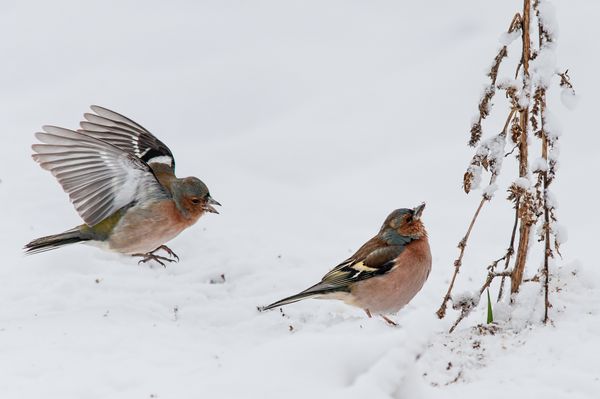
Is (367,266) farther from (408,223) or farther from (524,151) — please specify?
(524,151)

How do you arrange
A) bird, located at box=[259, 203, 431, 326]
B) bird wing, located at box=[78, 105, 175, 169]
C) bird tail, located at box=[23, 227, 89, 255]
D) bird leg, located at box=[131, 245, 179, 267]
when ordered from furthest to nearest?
bird wing, located at box=[78, 105, 175, 169] < bird leg, located at box=[131, 245, 179, 267] < bird tail, located at box=[23, 227, 89, 255] < bird, located at box=[259, 203, 431, 326]

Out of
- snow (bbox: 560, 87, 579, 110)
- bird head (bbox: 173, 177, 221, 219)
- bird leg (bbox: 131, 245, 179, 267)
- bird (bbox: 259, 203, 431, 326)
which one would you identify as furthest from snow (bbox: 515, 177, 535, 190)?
bird leg (bbox: 131, 245, 179, 267)

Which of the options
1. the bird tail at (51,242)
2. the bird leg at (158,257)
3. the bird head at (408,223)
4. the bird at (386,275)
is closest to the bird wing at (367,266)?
the bird at (386,275)

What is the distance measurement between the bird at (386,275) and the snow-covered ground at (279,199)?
7.7 inches

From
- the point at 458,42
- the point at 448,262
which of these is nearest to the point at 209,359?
the point at 448,262

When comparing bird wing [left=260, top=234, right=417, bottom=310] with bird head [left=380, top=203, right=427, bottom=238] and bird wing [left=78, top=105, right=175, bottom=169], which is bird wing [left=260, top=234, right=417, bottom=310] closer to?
bird head [left=380, top=203, right=427, bottom=238]

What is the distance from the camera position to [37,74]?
536 inches

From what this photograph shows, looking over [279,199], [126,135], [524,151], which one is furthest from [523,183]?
[279,199]

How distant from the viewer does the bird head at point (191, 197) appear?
22.9 feet

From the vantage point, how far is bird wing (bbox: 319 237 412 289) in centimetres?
639

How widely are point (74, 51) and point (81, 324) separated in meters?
9.02

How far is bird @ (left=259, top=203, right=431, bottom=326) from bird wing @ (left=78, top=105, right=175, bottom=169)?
209 centimetres

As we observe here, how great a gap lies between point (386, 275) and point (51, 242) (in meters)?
2.59

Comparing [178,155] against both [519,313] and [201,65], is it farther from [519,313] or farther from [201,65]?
[519,313]
